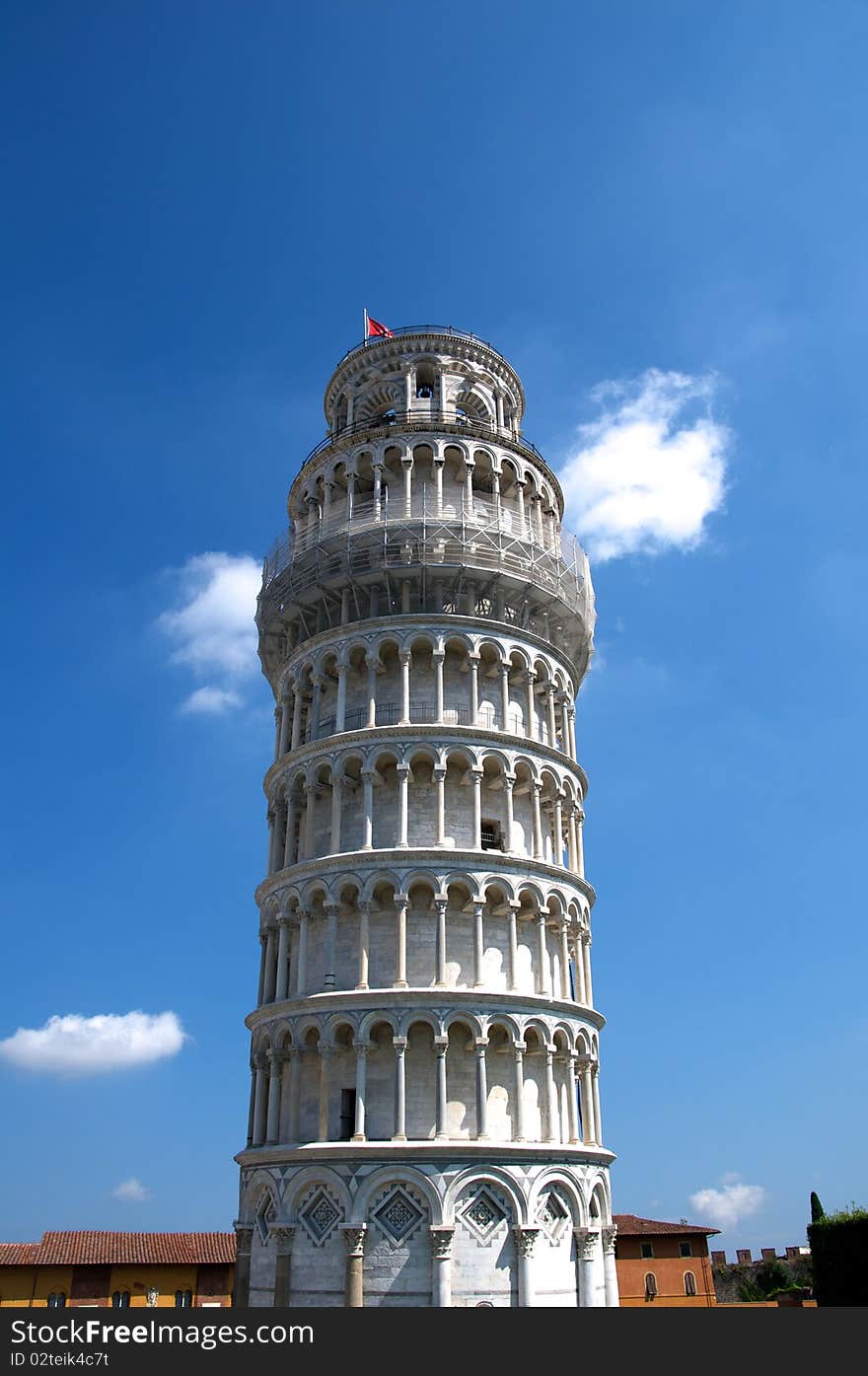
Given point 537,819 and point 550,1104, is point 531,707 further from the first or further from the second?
point 550,1104

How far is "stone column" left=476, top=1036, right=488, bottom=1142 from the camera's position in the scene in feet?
103

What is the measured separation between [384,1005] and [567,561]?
19.1 metres

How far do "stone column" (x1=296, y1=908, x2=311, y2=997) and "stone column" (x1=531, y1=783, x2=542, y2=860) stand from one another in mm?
7973

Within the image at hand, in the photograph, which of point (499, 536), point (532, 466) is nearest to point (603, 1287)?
point (499, 536)

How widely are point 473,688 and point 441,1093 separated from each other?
1345 centimetres

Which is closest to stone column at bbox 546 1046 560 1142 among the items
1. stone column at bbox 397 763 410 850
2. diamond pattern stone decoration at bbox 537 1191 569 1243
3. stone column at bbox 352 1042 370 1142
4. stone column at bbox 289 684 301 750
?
diamond pattern stone decoration at bbox 537 1191 569 1243

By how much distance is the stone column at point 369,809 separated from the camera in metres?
35.2

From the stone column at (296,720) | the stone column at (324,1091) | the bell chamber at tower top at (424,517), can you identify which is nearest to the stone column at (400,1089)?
the stone column at (324,1091)

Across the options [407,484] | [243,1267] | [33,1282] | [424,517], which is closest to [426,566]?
[424,517]

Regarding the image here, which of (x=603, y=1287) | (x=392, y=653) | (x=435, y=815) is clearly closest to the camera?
(x=603, y=1287)

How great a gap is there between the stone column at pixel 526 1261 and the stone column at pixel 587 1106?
4.84 meters

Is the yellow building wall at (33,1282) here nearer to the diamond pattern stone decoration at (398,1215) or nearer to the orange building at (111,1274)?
the orange building at (111,1274)
